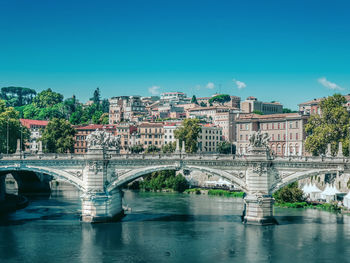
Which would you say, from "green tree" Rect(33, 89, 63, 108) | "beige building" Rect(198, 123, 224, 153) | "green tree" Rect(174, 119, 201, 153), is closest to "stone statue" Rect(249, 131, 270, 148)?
"green tree" Rect(174, 119, 201, 153)

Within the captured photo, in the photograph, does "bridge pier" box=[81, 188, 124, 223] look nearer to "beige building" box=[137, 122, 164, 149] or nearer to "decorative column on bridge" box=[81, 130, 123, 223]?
"decorative column on bridge" box=[81, 130, 123, 223]

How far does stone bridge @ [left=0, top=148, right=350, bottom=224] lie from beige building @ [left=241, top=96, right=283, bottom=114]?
100300 millimetres

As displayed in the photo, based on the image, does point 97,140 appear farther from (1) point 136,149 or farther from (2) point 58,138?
(1) point 136,149

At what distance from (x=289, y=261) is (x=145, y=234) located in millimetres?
13163

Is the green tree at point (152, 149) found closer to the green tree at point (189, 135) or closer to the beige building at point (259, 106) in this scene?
the green tree at point (189, 135)

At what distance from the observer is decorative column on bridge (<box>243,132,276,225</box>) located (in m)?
45.0

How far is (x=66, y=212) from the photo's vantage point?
56.5 meters

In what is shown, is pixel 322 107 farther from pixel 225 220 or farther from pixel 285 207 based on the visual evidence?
pixel 225 220

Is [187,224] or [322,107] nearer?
[187,224]

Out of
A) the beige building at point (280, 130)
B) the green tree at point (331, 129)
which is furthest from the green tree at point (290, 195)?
the beige building at point (280, 130)

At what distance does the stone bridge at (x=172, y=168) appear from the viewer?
45.4 meters

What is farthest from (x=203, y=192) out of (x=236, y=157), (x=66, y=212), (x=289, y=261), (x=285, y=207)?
(x=289, y=261)

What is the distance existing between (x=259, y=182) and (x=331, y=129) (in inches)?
1060

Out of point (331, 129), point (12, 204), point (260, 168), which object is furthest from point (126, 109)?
point (260, 168)
